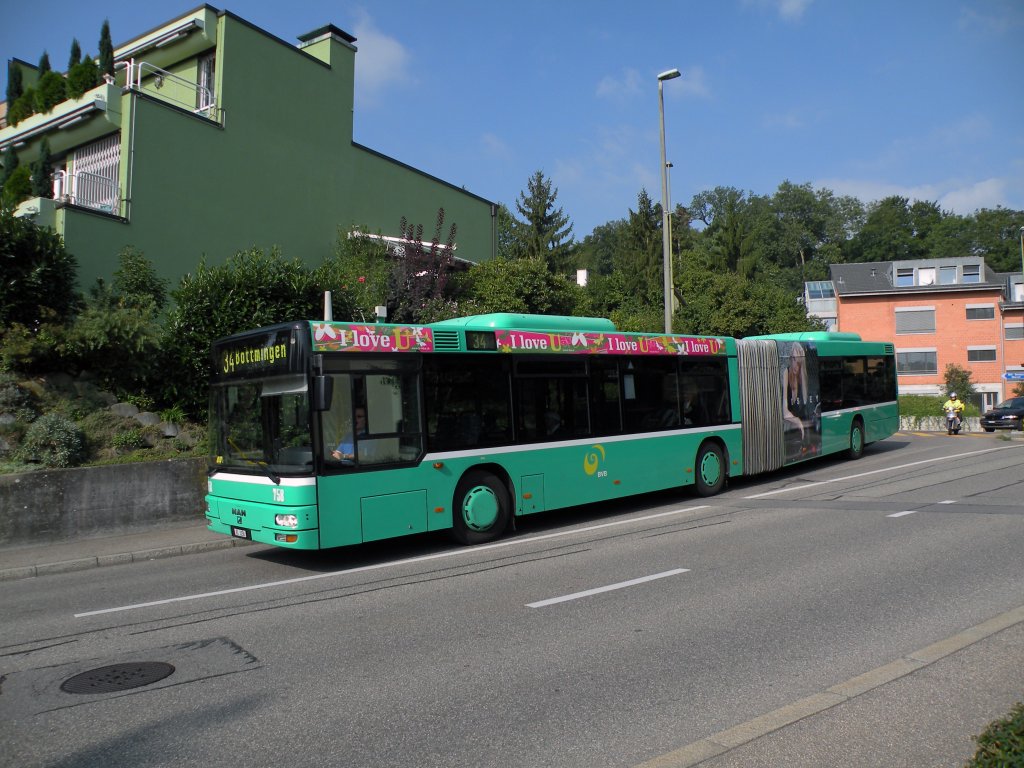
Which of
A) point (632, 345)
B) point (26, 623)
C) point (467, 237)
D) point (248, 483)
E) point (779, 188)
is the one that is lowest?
point (26, 623)

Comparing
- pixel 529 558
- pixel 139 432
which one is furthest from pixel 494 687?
pixel 139 432

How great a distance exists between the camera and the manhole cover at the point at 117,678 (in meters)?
5.33

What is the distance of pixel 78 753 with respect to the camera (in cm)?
421

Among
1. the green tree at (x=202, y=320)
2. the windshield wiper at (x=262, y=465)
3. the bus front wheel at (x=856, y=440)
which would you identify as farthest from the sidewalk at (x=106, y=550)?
the bus front wheel at (x=856, y=440)

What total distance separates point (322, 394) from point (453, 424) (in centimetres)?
215

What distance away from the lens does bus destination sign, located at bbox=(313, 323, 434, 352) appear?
357 inches

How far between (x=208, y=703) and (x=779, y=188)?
103 meters

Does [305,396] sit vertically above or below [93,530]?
above

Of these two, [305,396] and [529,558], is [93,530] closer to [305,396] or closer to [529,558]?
[305,396]

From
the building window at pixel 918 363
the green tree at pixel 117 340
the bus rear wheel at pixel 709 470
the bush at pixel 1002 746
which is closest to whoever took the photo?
the bush at pixel 1002 746

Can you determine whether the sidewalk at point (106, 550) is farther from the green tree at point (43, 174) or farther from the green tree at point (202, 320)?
the green tree at point (43, 174)

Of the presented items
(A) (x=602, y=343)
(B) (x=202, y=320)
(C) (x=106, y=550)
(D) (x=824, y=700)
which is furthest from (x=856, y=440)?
(C) (x=106, y=550)

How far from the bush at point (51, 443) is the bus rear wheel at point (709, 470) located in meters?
10.7

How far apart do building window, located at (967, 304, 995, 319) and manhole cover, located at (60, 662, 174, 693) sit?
206 ft
